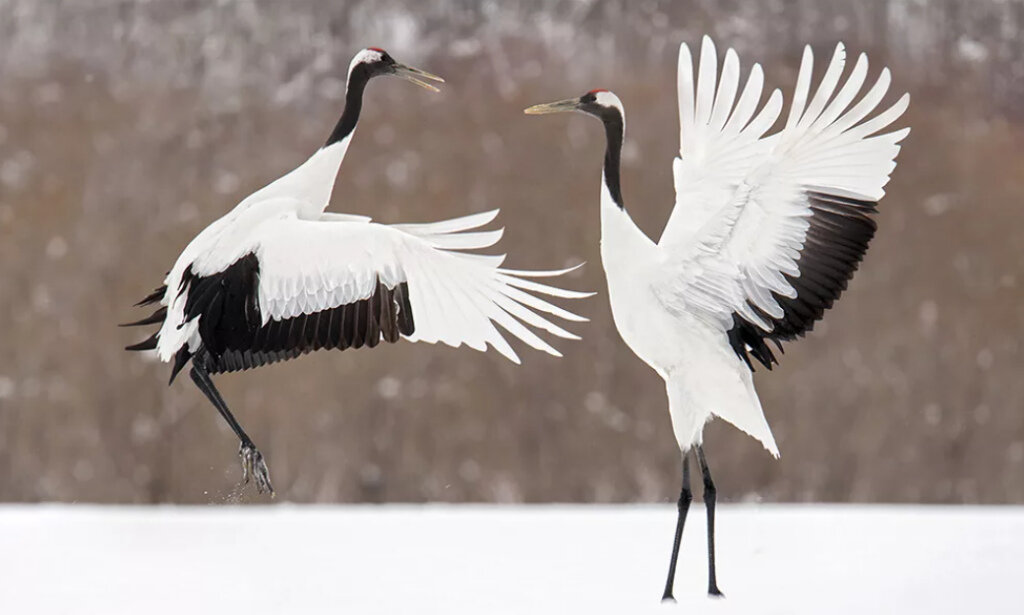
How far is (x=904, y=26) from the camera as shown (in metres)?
3.00

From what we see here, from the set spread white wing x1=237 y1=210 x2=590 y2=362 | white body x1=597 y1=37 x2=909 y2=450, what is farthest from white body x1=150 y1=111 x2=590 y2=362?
white body x1=597 y1=37 x2=909 y2=450

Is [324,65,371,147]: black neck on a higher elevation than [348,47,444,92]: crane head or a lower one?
lower

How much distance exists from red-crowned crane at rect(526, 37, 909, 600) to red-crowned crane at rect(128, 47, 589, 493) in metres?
0.19

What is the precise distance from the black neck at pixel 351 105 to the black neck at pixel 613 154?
1.62 feet

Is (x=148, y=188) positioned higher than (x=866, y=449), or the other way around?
(x=148, y=188)

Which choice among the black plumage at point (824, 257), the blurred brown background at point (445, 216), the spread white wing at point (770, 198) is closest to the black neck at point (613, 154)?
the spread white wing at point (770, 198)

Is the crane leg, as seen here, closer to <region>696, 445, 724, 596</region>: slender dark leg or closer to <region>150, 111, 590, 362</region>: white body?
<region>150, 111, 590, 362</region>: white body

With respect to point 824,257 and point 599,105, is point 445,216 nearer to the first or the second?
point 599,105

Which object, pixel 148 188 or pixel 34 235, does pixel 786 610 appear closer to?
pixel 148 188

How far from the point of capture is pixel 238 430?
227 cm

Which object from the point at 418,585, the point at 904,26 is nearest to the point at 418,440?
the point at 418,585

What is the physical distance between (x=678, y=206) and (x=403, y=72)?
65cm

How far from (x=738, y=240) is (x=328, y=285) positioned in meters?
0.78

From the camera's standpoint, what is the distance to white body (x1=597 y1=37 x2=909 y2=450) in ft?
6.70
